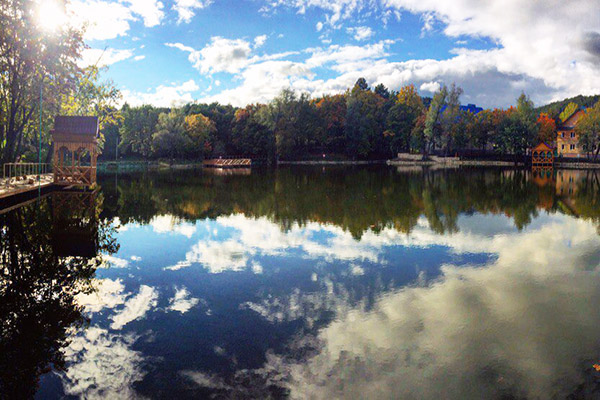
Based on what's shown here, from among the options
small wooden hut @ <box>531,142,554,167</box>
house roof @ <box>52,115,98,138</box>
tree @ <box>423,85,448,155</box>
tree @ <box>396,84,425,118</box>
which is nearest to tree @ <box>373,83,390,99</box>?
tree @ <box>396,84,425,118</box>

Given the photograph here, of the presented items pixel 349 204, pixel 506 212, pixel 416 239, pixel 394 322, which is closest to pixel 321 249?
pixel 416 239

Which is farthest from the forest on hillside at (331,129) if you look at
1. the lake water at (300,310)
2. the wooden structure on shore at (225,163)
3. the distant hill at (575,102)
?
the distant hill at (575,102)

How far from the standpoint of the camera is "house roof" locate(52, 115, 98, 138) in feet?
88.0

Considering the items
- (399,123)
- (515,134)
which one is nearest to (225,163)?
(399,123)

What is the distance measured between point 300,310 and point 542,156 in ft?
255

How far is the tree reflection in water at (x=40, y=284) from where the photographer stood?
5.42 meters

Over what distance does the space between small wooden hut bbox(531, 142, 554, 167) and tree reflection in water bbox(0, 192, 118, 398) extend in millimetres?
72884

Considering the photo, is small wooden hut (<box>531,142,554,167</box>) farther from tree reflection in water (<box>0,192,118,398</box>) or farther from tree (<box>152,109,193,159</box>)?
tree reflection in water (<box>0,192,118,398</box>)

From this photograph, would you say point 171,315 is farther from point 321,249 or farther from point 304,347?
point 321,249

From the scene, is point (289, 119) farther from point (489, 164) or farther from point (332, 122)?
point (489, 164)

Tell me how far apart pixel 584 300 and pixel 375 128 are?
82.0 m

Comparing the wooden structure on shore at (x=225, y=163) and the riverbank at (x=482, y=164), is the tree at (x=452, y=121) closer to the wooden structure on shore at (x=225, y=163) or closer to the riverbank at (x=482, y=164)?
the riverbank at (x=482, y=164)

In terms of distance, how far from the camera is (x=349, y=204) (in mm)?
20594

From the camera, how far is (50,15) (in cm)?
2291
